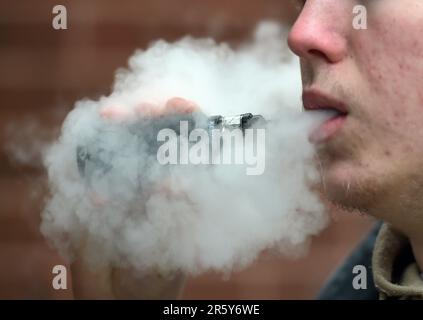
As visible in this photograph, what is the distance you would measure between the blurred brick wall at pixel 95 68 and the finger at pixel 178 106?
202 centimetres

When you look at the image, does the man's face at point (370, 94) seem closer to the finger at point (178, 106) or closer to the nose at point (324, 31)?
the nose at point (324, 31)

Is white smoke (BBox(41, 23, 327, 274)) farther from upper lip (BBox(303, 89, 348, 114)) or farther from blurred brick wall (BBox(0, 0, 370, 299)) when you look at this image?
blurred brick wall (BBox(0, 0, 370, 299))

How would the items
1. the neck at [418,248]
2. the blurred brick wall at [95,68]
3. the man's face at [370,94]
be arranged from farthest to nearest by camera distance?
1. the blurred brick wall at [95,68]
2. the neck at [418,248]
3. the man's face at [370,94]

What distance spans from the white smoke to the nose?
17 cm

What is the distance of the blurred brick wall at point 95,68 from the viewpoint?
352 cm

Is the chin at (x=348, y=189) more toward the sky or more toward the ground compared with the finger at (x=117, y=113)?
more toward the ground

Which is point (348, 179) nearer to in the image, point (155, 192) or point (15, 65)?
point (155, 192)

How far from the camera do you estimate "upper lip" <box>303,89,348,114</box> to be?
132cm

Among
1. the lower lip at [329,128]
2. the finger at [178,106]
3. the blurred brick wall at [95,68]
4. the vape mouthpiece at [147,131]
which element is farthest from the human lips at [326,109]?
the blurred brick wall at [95,68]

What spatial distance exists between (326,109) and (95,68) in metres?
2.47

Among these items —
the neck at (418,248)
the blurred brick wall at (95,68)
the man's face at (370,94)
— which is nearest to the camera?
the man's face at (370,94)

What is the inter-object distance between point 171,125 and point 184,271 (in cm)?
37

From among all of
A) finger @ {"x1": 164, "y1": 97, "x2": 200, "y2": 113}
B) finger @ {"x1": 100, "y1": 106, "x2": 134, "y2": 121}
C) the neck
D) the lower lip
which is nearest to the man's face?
the lower lip

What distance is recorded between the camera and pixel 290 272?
373 centimetres
